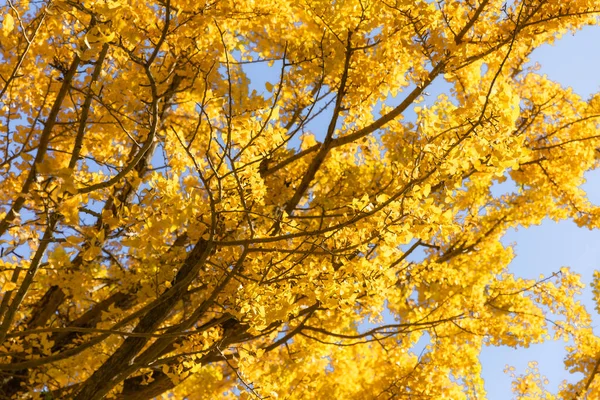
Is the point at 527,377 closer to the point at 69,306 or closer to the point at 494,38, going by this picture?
the point at 494,38

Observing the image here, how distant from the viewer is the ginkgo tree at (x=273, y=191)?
247cm

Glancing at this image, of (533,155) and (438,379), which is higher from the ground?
(533,155)

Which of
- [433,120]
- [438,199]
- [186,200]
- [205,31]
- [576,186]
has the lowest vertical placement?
[186,200]

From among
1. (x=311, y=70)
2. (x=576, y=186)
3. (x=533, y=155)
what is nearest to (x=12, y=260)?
(x=311, y=70)

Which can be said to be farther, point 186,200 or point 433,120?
point 186,200

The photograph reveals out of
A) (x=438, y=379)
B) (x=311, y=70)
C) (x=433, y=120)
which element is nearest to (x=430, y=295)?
(x=438, y=379)

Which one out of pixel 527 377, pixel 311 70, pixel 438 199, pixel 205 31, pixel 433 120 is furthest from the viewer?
pixel 527 377

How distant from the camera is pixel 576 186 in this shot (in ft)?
18.9

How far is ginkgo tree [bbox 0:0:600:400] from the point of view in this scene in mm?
2473

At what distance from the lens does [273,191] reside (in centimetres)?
450

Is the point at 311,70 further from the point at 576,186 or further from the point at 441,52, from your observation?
the point at 576,186

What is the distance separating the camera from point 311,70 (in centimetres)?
395

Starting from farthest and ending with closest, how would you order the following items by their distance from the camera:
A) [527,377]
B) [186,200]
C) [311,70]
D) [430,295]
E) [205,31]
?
1. [527,377]
2. [430,295]
3. [311,70]
4. [205,31]
5. [186,200]

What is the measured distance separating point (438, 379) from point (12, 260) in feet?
15.0
